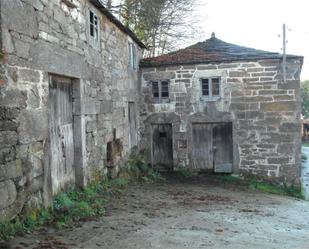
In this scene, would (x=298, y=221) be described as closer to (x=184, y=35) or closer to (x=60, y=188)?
(x=60, y=188)

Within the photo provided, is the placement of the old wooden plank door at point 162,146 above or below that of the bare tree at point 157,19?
below

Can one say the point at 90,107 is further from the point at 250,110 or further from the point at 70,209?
the point at 250,110

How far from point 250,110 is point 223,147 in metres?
1.50

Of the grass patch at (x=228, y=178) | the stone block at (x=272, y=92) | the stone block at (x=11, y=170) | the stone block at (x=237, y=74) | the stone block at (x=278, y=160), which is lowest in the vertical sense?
the grass patch at (x=228, y=178)

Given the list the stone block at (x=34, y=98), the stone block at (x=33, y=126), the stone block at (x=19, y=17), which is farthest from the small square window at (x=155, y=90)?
the stone block at (x=19, y=17)

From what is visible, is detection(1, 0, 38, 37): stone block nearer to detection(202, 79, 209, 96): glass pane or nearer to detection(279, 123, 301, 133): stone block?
detection(202, 79, 209, 96): glass pane

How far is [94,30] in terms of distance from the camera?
8680 mm

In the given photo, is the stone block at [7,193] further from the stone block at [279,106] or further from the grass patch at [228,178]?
the stone block at [279,106]

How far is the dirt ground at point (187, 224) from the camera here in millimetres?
5230

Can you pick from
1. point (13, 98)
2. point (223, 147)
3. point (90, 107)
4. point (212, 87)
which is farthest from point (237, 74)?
point (13, 98)

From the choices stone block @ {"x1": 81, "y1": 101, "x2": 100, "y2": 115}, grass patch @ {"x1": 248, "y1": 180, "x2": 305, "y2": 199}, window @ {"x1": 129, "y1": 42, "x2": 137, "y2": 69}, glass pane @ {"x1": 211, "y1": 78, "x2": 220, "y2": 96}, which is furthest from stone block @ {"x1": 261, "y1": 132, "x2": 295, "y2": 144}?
stone block @ {"x1": 81, "y1": 101, "x2": 100, "y2": 115}

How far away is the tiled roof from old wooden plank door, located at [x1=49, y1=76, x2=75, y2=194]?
19.5 feet

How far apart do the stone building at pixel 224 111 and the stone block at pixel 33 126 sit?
7.34 metres

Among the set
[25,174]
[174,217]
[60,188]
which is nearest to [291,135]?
[174,217]
